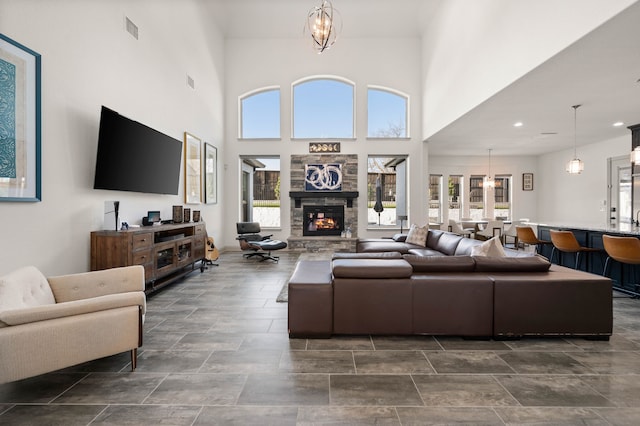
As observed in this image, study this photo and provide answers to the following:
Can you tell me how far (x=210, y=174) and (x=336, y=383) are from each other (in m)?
6.53

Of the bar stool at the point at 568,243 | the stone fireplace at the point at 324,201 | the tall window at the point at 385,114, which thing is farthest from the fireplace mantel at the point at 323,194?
the bar stool at the point at 568,243

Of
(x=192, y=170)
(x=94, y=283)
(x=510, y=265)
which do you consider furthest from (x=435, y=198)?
(x=94, y=283)

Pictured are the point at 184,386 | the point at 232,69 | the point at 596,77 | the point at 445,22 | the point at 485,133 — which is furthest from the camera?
the point at 232,69

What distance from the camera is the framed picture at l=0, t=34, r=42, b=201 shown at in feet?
8.89

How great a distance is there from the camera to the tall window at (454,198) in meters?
11.3

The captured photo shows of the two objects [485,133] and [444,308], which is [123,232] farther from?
[485,133]

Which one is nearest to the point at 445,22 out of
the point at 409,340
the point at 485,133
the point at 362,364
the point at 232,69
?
the point at 485,133

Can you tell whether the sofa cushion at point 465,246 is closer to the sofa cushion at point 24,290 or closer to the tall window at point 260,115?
the sofa cushion at point 24,290

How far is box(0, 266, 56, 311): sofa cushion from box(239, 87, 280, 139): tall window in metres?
7.03

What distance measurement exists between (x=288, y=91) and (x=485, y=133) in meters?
5.08

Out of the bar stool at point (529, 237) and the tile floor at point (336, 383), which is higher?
the bar stool at point (529, 237)

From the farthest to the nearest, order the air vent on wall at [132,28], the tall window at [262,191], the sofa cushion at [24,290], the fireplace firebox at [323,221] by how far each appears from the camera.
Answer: the tall window at [262,191] < the fireplace firebox at [323,221] < the air vent on wall at [132,28] < the sofa cushion at [24,290]

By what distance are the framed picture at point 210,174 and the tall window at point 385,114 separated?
4.09 meters

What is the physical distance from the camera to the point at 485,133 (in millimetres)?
7730
